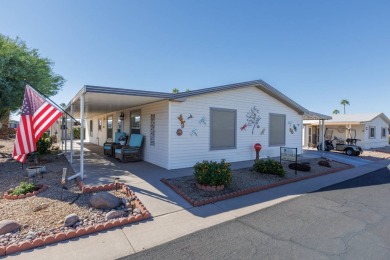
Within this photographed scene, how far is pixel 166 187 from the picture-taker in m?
5.65

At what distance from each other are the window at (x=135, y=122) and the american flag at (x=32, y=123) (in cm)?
544

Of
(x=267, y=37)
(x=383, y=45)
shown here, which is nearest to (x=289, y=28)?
(x=267, y=37)

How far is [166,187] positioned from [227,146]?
168 inches

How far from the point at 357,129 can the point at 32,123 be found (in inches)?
882

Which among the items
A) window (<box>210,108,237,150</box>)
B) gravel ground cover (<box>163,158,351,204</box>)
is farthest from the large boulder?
window (<box>210,108,237,150</box>)

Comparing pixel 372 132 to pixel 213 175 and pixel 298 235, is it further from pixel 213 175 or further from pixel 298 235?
pixel 298 235

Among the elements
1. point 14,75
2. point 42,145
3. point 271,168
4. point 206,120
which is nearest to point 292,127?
point 271,168

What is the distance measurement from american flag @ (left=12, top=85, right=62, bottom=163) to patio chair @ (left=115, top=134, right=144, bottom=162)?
432 cm

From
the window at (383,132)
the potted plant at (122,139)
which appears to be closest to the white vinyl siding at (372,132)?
the window at (383,132)

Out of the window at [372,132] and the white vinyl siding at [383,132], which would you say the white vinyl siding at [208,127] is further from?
the white vinyl siding at [383,132]

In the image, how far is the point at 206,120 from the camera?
8.56 meters

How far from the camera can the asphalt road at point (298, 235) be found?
285 centimetres

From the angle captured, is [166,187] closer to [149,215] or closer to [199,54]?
[149,215]

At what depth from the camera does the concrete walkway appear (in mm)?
2898
